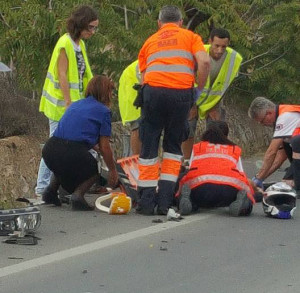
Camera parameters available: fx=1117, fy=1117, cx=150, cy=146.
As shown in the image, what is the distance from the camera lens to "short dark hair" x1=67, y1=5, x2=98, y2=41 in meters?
11.3

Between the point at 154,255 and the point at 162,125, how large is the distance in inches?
83.9

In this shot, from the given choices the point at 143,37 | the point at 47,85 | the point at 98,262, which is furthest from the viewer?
the point at 143,37

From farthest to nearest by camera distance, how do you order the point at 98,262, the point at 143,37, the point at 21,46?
1. the point at 143,37
2. the point at 21,46
3. the point at 98,262

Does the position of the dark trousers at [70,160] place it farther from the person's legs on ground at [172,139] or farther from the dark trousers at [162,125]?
the person's legs on ground at [172,139]

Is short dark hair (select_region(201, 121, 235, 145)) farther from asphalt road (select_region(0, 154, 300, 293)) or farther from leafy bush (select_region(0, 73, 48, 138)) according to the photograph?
leafy bush (select_region(0, 73, 48, 138))

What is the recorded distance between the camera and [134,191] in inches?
431

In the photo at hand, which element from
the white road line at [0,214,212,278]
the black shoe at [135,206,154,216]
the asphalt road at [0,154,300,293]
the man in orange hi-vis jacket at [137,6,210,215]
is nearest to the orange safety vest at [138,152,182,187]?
the man in orange hi-vis jacket at [137,6,210,215]

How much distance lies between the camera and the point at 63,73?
1131 centimetres

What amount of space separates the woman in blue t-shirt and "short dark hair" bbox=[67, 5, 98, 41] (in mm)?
799

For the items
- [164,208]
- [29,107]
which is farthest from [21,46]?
[164,208]

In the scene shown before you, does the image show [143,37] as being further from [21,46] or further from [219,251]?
[219,251]

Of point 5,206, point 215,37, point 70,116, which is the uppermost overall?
point 215,37

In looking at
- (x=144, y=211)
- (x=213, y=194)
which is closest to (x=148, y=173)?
(x=144, y=211)

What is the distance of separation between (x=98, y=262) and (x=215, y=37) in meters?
4.84
